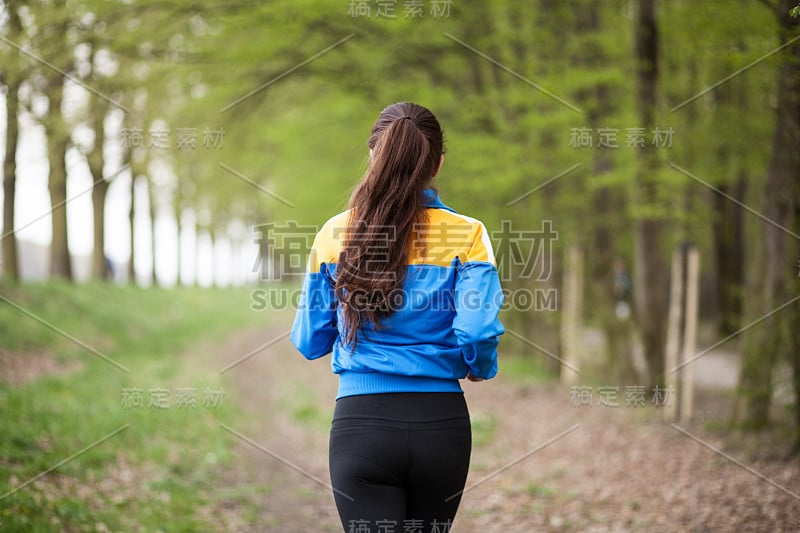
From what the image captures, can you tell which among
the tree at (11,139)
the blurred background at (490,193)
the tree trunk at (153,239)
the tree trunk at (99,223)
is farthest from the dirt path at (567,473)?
the tree trunk at (153,239)

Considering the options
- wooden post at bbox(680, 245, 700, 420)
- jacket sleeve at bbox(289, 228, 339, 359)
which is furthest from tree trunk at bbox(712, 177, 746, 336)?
jacket sleeve at bbox(289, 228, 339, 359)

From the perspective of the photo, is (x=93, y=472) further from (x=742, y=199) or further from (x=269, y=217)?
(x=269, y=217)

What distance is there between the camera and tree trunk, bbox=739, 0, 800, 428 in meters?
6.17

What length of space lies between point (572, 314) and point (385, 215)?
9.40 metres

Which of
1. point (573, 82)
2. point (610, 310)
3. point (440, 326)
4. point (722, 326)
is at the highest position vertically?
point (573, 82)

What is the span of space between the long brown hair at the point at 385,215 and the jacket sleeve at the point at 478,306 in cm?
20

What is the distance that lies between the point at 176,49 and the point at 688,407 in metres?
8.04

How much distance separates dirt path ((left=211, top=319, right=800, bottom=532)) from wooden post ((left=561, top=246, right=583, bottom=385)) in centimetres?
122

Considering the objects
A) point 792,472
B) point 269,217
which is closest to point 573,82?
point 792,472

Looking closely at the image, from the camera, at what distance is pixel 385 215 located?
7.62 ft

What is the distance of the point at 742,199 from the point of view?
16.0m

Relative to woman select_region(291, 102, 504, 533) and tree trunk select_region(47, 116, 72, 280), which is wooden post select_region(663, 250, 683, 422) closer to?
woman select_region(291, 102, 504, 533)

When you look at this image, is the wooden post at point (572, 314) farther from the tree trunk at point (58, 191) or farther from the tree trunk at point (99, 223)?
the tree trunk at point (99, 223)

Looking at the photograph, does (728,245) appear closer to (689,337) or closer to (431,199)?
→ (689,337)
